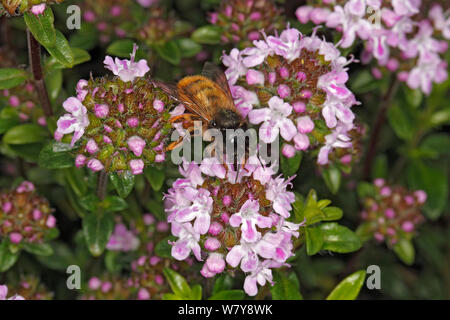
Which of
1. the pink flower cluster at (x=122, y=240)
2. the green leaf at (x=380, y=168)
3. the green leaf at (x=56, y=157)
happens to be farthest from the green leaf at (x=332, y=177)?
the green leaf at (x=56, y=157)

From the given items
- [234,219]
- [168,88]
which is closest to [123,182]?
[168,88]

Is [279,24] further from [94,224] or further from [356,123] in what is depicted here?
[94,224]

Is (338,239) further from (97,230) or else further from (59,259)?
(59,259)

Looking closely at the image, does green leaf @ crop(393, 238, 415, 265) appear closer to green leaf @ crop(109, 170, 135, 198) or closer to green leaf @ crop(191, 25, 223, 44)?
green leaf @ crop(191, 25, 223, 44)

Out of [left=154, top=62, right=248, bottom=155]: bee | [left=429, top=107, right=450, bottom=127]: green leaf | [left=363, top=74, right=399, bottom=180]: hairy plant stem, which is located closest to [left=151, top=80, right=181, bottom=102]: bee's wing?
[left=154, top=62, right=248, bottom=155]: bee
